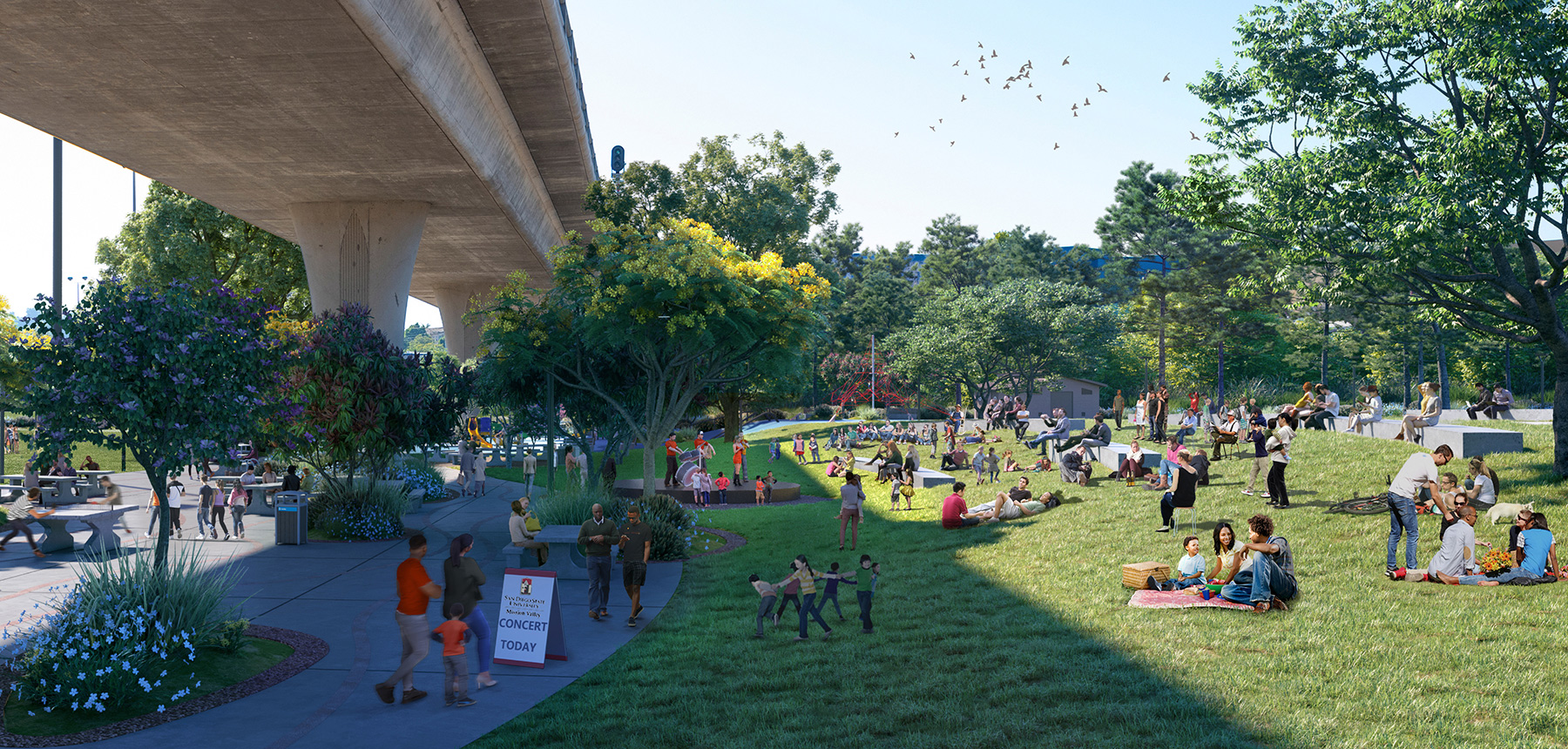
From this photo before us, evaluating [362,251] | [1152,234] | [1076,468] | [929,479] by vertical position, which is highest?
[1152,234]

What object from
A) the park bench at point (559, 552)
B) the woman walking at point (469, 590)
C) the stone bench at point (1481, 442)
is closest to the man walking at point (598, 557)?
the park bench at point (559, 552)

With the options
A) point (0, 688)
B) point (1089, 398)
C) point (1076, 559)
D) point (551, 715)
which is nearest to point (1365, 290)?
point (1076, 559)

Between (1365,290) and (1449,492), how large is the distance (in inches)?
209

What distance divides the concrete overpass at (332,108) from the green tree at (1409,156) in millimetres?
13920

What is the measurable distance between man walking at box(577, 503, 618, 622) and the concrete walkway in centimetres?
26

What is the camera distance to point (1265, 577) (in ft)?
39.2

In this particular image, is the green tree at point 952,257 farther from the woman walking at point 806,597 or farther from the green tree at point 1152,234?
the woman walking at point 806,597

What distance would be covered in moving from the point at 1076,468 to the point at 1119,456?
1.16m

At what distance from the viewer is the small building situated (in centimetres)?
6550

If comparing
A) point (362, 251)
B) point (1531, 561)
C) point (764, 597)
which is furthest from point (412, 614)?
point (362, 251)

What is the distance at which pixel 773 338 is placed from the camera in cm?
2000

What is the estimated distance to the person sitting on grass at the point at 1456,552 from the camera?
494 inches

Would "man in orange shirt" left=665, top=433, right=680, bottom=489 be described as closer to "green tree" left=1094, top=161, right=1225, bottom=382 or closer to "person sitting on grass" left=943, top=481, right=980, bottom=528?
"person sitting on grass" left=943, top=481, right=980, bottom=528

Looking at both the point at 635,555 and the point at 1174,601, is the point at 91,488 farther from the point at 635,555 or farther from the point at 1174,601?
the point at 1174,601
